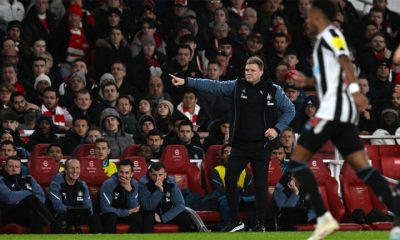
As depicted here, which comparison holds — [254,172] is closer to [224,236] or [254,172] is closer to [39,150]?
[224,236]

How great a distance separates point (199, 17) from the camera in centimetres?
2220

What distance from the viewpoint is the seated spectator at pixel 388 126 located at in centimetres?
1859

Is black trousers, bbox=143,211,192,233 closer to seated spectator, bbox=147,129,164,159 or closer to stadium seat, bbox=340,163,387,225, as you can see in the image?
seated spectator, bbox=147,129,164,159

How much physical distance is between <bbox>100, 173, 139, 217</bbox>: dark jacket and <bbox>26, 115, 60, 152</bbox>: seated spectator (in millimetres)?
1719

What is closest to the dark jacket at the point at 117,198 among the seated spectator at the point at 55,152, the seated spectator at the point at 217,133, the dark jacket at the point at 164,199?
the dark jacket at the point at 164,199

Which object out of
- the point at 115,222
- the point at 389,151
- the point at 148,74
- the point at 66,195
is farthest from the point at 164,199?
the point at 148,74

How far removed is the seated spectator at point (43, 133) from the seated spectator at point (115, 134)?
741mm

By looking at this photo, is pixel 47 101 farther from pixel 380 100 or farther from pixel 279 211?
pixel 380 100

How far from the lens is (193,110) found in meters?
19.0

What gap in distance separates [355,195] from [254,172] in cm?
300

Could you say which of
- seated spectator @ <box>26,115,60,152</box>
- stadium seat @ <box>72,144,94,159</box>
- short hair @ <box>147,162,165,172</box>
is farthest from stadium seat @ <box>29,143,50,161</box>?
short hair @ <box>147,162,165,172</box>

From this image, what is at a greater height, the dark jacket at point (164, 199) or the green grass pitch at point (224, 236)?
the dark jacket at point (164, 199)

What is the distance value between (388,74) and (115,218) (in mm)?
6892

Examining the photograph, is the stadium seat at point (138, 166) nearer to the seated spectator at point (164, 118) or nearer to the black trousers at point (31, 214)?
the seated spectator at point (164, 118)
